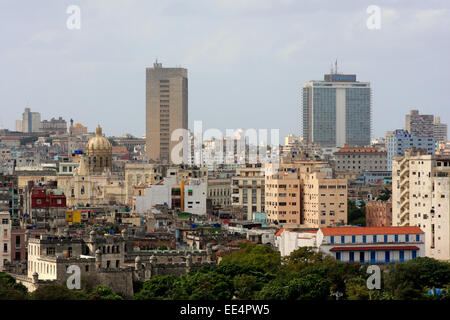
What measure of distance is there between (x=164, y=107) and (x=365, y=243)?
124441 millimetres

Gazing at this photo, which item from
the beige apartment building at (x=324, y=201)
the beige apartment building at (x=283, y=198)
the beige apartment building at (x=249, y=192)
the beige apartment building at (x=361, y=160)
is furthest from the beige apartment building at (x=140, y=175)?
the beige apartment building at (x=361, y=160)

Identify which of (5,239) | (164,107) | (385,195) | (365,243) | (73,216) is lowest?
(365,243)

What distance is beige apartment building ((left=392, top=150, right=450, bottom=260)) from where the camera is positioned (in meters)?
69.6

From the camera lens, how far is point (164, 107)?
184 metres

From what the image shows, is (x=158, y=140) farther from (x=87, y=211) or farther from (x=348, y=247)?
(x=348, y=247)

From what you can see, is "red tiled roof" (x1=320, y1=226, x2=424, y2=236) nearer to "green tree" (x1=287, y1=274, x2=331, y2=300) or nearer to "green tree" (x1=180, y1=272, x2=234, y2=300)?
"green tree" (x1=180, y1=272, x2=234, y2=300)

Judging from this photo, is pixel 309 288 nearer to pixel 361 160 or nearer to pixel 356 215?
pixel 356 215

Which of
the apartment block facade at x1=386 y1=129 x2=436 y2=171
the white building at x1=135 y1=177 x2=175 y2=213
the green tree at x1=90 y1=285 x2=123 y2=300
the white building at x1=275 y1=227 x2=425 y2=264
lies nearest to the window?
the white building at x1=275 y1=227 x2=425 y2=264

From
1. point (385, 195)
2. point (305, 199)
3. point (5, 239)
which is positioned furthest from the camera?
point (385, 195)

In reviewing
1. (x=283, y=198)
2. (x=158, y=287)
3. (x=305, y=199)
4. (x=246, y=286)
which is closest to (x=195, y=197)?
(x=283, y=198)

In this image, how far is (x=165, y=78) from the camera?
184m

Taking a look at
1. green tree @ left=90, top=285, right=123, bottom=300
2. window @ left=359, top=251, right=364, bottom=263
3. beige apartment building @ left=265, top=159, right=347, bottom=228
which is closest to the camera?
green tree @ left=90, top=285, right=123, bottom=300

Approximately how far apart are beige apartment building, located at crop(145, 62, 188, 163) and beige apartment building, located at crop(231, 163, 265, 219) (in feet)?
272

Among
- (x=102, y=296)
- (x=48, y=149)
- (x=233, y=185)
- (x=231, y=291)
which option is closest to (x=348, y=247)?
(x=231, y=291)
